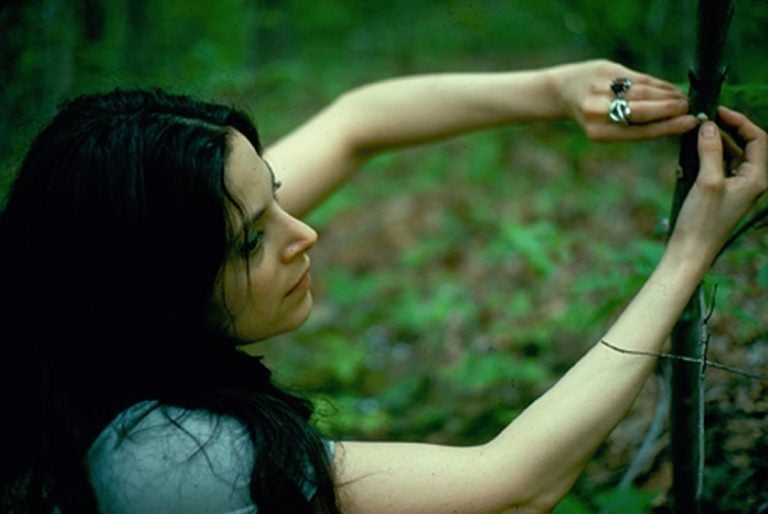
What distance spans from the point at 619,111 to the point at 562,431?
0.84 m

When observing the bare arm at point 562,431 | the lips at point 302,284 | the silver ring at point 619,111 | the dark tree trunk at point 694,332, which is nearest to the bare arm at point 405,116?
the silver ring at point 619,111

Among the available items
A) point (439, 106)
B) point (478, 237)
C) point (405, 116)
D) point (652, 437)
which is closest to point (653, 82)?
point (439, 106)

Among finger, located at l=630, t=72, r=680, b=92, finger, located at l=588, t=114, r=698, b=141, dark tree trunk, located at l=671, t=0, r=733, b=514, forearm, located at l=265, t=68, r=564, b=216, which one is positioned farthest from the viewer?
forearm, located at l=265, t=68, r=564, b=216

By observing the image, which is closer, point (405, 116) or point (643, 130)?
point (643, 130)

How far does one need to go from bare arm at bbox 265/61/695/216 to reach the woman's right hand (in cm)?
44

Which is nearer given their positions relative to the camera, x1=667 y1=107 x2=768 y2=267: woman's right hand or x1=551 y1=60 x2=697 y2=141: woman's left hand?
x1=667 y1=107 x2=768 y2=267: woman's right hand

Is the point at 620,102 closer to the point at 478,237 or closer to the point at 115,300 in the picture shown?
the point at 115,300

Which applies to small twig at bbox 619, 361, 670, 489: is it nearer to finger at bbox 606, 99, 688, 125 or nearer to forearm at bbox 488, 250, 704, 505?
forearm at bbox 488, 250, 704, 505

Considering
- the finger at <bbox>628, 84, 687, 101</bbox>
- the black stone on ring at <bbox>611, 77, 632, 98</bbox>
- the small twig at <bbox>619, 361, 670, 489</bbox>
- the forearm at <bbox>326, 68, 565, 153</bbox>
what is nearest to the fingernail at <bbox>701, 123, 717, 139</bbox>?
the finger at <bbox>628, 84, 687, 101</bbox>

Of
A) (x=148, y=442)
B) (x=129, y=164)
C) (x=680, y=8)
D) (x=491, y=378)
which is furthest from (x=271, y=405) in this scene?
(x=680, y=8)

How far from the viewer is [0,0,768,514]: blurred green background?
267 cm

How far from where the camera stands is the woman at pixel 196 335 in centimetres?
160

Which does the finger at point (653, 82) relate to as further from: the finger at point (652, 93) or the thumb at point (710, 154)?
the thumb at point (710, 154)

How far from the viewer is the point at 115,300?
1.70 meters
